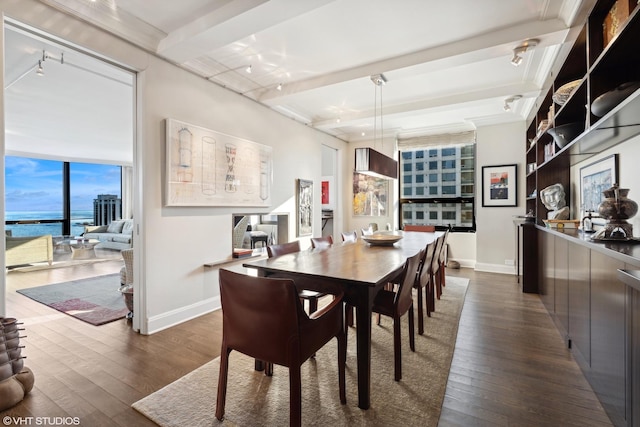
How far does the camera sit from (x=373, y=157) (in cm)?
343

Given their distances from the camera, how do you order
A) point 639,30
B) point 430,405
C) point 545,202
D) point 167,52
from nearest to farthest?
point 639,30
point 430,405
point 167,52
point 545,202

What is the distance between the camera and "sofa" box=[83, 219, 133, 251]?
741 centimetres

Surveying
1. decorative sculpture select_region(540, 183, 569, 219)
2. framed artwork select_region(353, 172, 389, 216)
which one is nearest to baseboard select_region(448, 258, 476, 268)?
framed artwork select_region(353, 172, 389, 216)

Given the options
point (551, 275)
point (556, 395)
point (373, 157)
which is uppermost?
point (373, 157)

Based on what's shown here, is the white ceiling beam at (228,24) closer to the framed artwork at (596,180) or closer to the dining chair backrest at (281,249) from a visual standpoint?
the dining chair backrest at (281,249)

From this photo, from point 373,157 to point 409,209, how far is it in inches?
124

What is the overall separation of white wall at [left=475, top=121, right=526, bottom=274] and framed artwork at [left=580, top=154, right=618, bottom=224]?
201 cm

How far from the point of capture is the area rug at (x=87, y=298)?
129 inches

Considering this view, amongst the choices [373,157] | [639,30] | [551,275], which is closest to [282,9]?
[373,157]

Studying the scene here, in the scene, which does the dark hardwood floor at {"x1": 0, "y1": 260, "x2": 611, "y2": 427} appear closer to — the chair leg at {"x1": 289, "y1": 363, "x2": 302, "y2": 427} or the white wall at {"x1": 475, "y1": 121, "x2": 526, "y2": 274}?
the chair leg at {"x1": 289, "y1": 363, "x2": 302, "y2": 427}

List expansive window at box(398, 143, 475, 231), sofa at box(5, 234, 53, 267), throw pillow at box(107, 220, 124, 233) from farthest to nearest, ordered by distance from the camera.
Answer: throw pillow at box(107, 220, 124, 233), expansive window at box(398, 143, 475, 231), sofa at box(5, 234, 53, 267)

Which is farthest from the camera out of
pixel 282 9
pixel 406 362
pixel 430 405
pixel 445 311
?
pixel 445 311

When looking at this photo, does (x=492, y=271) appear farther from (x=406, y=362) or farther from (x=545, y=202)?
(x=406, y=362)

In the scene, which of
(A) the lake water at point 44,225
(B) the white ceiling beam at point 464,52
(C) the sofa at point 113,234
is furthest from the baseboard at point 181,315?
(A) the lake water at point 44,225
